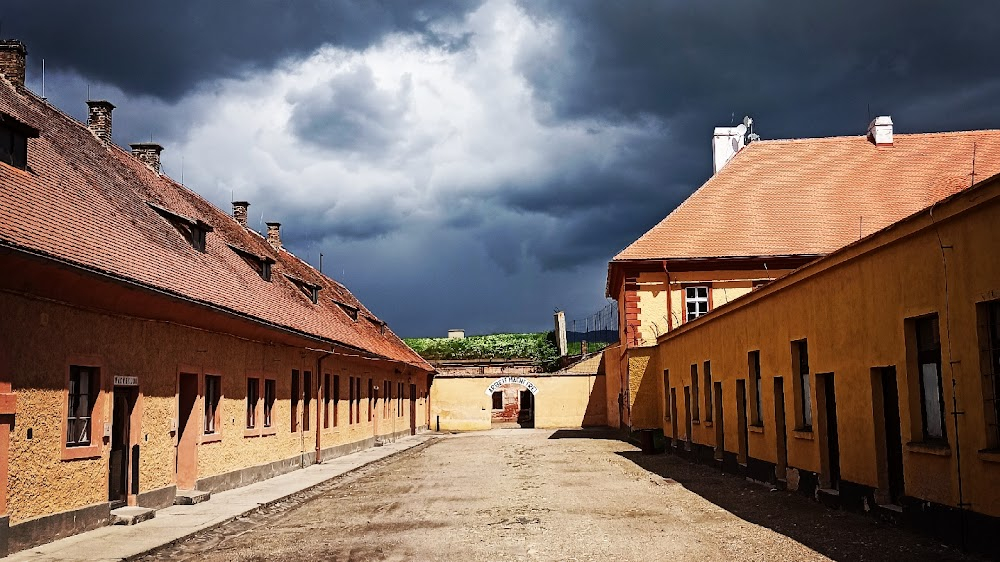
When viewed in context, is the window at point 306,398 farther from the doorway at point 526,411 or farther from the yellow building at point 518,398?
the doorway at point 526,411

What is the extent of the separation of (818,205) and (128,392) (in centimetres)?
2641

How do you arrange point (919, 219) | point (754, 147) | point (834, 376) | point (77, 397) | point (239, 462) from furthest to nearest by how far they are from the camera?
point (754, 147) → point (239, 462) → point (834, 376) → point (77, 397) → point (919, 219)

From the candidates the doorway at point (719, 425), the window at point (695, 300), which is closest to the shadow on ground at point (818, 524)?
the doorway at point (719, 425)

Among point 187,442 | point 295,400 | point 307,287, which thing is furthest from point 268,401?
point 307,287

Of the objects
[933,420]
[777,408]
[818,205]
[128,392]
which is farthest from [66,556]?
[818,205]

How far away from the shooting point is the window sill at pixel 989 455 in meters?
8.58

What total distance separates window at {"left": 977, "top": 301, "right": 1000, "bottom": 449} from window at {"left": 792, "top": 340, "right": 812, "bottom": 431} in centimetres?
584

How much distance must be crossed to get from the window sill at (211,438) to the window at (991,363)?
11.8 meters

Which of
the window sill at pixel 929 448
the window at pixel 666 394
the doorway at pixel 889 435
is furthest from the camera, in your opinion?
the window at pixel 666 394

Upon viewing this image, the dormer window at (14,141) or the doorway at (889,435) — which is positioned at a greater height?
the dormer window at (14,141)

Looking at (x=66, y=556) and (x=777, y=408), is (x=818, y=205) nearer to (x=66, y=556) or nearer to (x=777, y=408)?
(x=777, y=408)

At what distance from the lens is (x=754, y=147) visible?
36188mm

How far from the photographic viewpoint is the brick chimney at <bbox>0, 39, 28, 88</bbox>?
16.0 metres

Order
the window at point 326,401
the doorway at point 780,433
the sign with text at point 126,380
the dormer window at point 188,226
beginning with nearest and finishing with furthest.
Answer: the sign with text at point 126,380 < the doorway at point 780,433 < the dormer window at point 188,226 < the window at point 326,401
